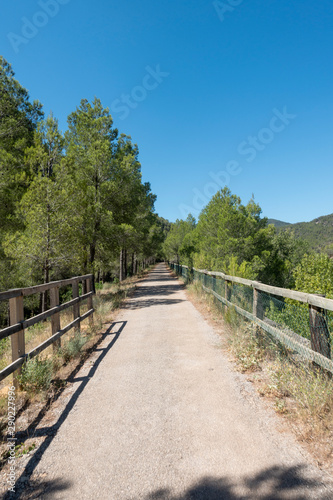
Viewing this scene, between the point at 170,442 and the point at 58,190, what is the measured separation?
9142mm

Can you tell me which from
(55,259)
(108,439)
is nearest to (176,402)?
(108,439)

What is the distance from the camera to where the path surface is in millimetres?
2184

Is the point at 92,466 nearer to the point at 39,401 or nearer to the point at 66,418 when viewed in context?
the point at 66,418

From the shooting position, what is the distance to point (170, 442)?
2793 mm

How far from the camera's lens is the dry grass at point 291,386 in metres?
2.70

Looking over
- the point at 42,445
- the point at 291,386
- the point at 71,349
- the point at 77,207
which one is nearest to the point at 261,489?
the point at 291,386

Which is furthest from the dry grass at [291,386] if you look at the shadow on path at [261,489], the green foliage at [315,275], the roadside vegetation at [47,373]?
the roadside vegetation at [47,373]

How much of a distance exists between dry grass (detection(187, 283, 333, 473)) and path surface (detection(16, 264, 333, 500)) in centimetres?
17

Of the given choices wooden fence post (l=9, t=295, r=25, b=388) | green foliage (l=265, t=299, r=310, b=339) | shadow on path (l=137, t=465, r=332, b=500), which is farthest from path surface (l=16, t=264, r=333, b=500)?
green foliage (l=265, t=299, r=310, b=339)

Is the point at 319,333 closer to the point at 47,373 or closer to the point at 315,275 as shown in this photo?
the point at 47,373

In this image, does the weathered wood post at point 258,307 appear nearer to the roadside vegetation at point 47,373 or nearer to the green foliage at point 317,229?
the roadside vegetation at point 47,373

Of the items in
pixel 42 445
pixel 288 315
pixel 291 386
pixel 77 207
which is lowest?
pixel 42 445

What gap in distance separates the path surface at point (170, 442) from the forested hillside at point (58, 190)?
6332mm

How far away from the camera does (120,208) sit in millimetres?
16328
